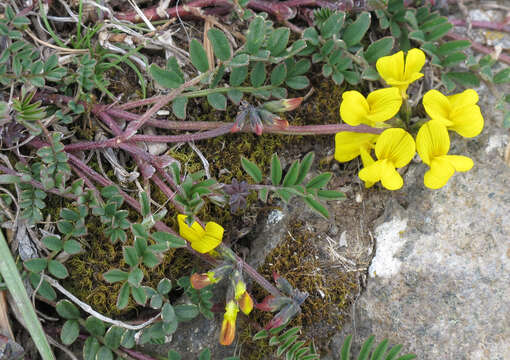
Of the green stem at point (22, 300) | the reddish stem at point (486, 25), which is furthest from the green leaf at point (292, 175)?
the reddish stem at point (486, 25)

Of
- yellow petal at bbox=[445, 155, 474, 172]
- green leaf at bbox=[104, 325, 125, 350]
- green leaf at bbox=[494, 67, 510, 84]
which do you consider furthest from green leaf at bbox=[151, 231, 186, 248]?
green leaf at bbox=[494, 67, 510, 84]

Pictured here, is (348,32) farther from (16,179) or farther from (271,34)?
(16,179)

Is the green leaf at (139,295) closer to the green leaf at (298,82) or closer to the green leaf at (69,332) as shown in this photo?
the green leaf at (69,332)

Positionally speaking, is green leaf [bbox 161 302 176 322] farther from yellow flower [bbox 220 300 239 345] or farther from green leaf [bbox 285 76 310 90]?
green leaf [bbox 285 76 310 90]

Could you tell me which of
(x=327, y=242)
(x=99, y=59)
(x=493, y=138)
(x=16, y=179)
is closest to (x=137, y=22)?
(x=99, y=59)

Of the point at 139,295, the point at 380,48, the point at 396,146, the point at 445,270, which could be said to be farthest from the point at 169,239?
the point at 380,48
